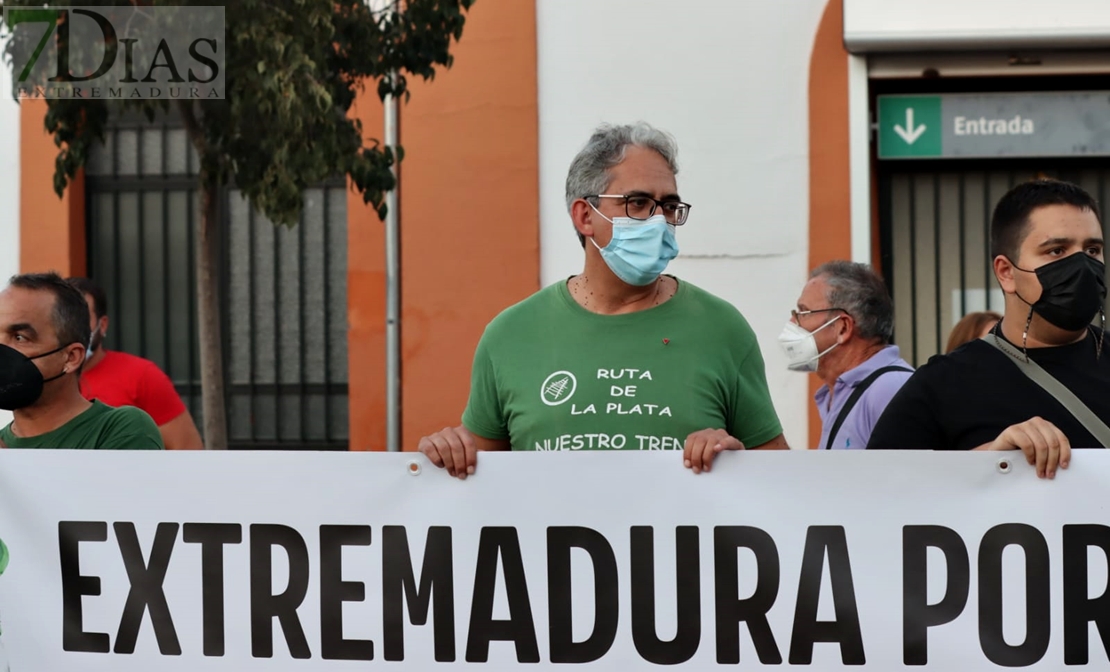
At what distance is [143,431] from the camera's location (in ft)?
11.0

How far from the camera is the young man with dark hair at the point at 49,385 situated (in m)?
3.29

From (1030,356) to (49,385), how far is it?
229cm

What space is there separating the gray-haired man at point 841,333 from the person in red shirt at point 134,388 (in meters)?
2.41

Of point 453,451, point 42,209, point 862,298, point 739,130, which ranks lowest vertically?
point 453,451

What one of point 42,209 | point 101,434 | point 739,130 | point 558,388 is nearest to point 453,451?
point 558,388

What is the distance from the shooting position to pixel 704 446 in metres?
2.74

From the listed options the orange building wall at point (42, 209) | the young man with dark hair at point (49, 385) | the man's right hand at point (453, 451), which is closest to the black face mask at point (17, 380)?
the young man with dark hair at point (49, 385)

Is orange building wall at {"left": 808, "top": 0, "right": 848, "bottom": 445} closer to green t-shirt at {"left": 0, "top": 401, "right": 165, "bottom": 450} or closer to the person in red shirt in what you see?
the person in red shirt

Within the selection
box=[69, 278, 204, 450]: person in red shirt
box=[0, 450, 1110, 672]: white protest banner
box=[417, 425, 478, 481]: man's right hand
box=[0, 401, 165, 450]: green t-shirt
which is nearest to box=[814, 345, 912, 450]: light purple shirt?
box=[0, 450, 1110, 672]: white protest banner

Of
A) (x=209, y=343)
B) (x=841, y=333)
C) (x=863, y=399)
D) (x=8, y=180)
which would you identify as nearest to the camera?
(x=863, y=399)

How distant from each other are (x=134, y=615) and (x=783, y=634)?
1397 mm

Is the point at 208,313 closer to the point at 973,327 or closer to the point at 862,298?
the point at 862,298

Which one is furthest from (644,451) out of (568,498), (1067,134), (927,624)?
(1067,134)

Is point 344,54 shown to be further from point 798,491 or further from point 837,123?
point 798,491
